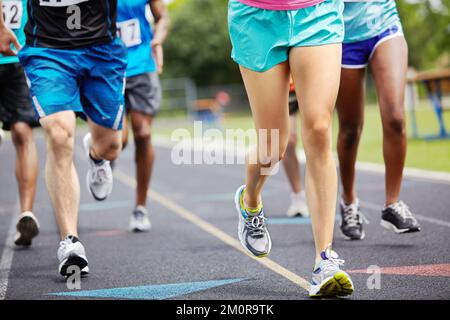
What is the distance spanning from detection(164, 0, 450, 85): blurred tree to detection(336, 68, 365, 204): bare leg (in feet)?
163

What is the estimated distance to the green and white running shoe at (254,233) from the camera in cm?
440

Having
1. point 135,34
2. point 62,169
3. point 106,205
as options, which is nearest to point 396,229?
point 62,169

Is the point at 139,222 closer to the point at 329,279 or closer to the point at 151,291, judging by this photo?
the point at 151,291

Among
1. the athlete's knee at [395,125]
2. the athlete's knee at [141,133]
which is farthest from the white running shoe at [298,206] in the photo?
the athlete's knee at [395,125]

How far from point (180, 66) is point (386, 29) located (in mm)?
51480

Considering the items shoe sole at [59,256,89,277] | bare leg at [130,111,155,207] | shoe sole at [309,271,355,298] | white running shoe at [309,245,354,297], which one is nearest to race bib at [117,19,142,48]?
bare leg at [130,111,155,207]

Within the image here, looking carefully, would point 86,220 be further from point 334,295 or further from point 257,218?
point 334,295

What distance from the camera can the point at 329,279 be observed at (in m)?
3.61

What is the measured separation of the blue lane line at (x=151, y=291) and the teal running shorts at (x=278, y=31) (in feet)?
4.01

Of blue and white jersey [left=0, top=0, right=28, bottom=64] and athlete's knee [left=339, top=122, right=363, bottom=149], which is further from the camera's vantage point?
blue and white jersey [left=0, top=0, right=28, bottom=64]

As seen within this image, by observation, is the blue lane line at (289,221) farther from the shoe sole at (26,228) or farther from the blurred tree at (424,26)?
the blurred tree at (424,26)

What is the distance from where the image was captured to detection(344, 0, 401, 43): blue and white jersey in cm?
505

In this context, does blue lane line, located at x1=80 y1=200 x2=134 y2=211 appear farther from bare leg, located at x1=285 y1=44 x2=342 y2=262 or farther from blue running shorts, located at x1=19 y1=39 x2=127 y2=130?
bare leg, located at x1=285 y1=44 x2=342 y2=262

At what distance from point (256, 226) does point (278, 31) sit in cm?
118
